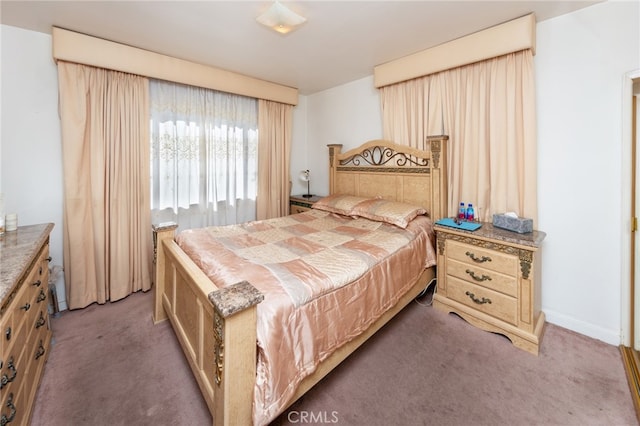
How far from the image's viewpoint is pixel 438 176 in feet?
8.98

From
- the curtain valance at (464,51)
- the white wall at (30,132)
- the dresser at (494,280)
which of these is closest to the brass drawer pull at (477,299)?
the dresser at (494,280)

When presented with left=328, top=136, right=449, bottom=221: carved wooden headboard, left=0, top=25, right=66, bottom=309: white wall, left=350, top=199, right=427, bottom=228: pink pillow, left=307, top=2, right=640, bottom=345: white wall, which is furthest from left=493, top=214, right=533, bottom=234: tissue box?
left=0, top=25, right=66, bottom=309: white wall

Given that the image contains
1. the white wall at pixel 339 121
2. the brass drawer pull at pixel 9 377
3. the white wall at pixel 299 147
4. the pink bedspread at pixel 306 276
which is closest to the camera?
the brass drawer pull at pixel 9 377

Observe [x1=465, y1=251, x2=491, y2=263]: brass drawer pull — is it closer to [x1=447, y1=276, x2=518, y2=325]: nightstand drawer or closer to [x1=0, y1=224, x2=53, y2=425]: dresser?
[x1=447, y1=276, x2=518, y2=325]: nightstand drawer

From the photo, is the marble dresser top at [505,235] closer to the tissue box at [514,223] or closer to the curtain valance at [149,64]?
the tissue box at [514,223]

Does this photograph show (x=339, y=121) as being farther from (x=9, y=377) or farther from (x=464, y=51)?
(x=9, y=377)

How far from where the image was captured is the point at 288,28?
2.13 m

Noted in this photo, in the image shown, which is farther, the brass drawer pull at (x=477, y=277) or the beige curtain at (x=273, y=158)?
the beige curtain at (x=273, y=158)

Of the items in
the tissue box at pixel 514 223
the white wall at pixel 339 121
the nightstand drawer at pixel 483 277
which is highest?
the white wall at pixel 339 121

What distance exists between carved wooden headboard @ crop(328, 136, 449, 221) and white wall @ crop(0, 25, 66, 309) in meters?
2.96

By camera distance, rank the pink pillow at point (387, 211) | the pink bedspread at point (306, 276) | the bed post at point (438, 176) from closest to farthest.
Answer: the pink bedspread at point (306, 276), the pink pillow at point (387, 211), the bed post at point (438, 176)

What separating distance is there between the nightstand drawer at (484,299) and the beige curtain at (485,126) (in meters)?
0.72

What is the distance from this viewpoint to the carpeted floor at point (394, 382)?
57.3 inches

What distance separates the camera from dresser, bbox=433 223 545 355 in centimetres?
195
